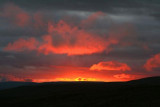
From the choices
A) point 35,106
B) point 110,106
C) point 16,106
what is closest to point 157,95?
point 110,106

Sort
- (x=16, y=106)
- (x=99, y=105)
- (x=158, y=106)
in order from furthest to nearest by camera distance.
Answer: (x=16, y=106) < (x=99, y=105) < (x=158, y=106)

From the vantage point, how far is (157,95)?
70.6 m

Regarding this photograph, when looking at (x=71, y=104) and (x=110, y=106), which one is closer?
(x=110, y=106)

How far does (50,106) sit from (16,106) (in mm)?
16258

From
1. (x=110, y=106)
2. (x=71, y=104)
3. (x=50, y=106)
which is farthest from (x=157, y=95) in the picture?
(x=50, y=106)

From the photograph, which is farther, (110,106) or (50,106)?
(50,106)

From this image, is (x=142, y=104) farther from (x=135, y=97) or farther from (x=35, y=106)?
(x=35, y=106)

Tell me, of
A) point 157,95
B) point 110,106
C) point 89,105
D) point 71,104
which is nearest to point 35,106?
point 71,104

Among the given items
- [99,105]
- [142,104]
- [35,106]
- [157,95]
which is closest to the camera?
[142,104]

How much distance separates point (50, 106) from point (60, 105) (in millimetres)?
3071

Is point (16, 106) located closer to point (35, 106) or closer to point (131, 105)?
point (35, 106)

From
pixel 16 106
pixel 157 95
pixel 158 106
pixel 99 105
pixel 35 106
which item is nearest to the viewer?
pixel 158 106

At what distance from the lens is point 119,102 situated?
6581 centimetres

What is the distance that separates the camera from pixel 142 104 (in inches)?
2372
